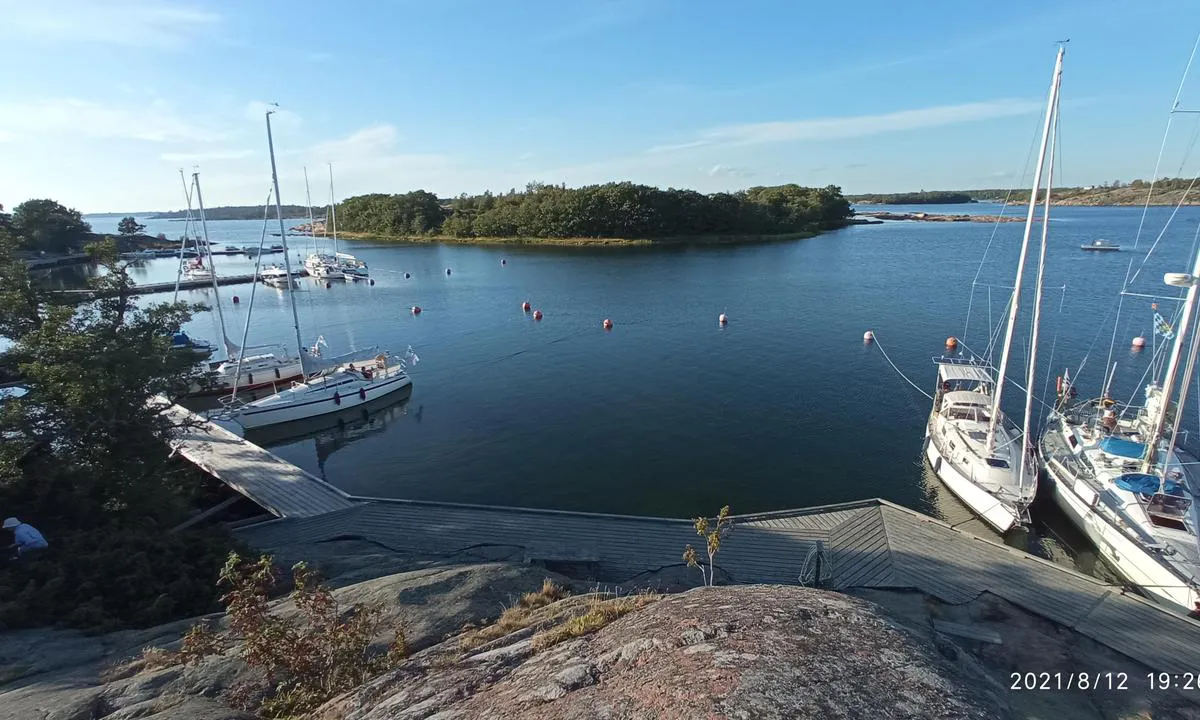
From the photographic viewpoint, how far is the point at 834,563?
1641 centimetres

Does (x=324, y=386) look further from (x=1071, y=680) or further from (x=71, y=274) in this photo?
(x=71, y=274)

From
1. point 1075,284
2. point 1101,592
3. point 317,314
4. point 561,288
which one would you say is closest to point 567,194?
point 561,288

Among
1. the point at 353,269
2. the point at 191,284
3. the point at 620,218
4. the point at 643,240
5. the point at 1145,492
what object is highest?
the point at 620,218

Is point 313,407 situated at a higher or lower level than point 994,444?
lower

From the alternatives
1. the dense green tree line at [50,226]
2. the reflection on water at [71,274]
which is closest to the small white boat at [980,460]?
the reflection on water at [71,274]

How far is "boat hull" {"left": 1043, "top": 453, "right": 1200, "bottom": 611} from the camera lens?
15992 mm

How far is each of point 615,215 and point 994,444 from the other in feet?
329

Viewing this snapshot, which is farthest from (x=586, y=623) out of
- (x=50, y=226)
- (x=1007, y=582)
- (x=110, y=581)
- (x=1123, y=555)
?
(x=50, y=226)

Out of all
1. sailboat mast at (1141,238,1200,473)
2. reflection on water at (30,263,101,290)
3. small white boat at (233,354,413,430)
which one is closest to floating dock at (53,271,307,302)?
reflection on water at (30,263,101,290)

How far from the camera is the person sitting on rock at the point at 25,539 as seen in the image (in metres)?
12.9

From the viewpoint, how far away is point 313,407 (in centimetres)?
3303

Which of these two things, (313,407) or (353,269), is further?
(353,269)

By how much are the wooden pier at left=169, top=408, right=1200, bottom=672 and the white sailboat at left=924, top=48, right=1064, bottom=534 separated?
4.49m

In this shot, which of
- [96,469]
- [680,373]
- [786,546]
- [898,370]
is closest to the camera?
[96,469]
